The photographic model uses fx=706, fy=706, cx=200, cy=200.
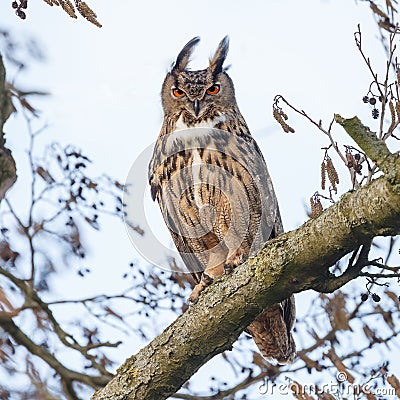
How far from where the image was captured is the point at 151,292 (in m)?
4.33

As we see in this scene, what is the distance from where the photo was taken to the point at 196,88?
3.94 metres

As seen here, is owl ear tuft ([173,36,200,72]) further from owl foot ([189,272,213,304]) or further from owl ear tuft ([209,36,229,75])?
owl foot ([189,272,213,304])

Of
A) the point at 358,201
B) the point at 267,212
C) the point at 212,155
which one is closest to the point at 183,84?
the point at 212,155

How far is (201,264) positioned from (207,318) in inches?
52.4

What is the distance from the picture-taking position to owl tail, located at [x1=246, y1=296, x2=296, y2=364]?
3564 millimetres

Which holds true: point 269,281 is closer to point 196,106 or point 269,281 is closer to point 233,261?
point 233,261

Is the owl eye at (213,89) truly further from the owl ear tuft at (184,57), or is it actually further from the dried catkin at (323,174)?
the dried catkin at (323,174)

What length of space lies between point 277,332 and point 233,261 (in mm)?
464

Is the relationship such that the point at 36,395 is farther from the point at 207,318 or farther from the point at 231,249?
the point at 207,318

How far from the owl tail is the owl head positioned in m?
1.14

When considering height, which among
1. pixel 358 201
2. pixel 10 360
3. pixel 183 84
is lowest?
pixel 358 201

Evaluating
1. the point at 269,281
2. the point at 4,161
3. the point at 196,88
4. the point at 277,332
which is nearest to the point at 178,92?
the point at 196,88

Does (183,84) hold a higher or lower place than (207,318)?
higher

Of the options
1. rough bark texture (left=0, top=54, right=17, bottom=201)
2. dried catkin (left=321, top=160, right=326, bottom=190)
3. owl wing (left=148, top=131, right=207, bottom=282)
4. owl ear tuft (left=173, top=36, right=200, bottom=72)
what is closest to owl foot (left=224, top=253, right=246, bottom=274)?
owl wing (left=148, top=131, right=207, bottom=282)
